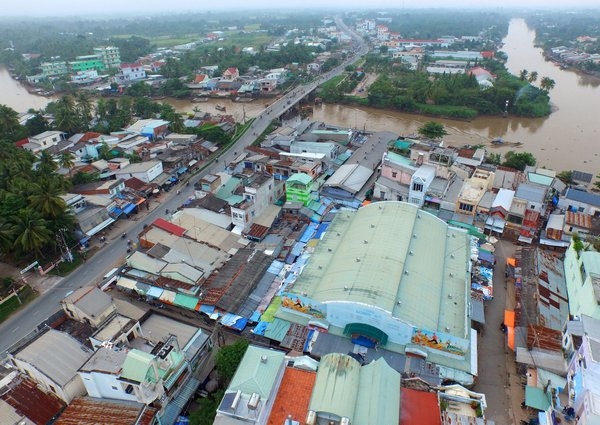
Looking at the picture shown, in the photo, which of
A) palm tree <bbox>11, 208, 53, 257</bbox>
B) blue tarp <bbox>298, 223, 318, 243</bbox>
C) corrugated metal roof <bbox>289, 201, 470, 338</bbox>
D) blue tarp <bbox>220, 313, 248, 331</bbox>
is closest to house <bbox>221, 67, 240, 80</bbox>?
blue tarp <bbox>298, 223, 318, 243</bbox>

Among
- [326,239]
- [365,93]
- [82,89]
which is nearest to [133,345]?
[326,239]

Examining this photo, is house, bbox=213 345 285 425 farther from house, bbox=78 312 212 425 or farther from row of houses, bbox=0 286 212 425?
row of houses, bbox=0 286 212 425

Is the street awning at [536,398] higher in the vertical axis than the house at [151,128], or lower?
lower

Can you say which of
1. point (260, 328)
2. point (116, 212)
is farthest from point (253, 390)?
point (116, 212)

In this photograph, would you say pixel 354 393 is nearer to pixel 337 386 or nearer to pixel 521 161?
pixel 337 386

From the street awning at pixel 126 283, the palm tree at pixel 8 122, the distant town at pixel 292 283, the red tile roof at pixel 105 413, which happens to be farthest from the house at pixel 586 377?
the palm tree at pixel 8 122

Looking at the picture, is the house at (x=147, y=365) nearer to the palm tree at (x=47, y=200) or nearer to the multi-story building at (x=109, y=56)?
the palm tree at (x=47, y=200)
